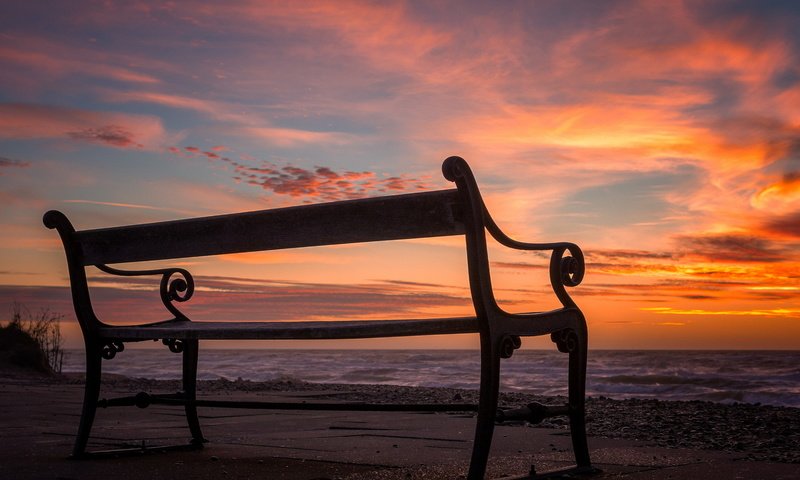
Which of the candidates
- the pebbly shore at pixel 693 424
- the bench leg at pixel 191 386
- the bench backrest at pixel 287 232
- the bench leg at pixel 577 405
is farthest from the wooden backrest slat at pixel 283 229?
the pebbly shore at pixel 693 424

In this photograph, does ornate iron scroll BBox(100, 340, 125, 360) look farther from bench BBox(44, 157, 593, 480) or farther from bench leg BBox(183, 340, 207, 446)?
bench leg BBox(183, 340, 207, 446)

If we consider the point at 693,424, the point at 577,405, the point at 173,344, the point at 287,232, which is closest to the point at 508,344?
the point at 577,405

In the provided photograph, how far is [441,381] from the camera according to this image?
2183cm

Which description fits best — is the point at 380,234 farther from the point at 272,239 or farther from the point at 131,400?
the point at 131,400

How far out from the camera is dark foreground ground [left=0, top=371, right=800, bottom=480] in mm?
3475

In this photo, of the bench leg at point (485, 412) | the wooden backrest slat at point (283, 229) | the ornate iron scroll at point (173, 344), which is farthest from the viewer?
the ornate iron scroll at point (173, 344)

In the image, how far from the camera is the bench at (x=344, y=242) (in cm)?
283

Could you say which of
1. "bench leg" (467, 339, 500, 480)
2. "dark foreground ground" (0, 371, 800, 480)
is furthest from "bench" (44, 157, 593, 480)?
"dark foreground ground" (0, 371, 800, 480)

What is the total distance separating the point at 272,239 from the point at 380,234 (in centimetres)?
66

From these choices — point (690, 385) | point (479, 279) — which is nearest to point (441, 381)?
point (690, 385)

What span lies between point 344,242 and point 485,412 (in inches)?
39.3

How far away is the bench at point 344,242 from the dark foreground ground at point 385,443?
1.00ft

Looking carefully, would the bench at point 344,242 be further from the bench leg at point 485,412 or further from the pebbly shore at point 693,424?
the pebbly shore at point 693,424

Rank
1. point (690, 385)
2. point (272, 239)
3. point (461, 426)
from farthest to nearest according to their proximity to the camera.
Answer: point (690, 385) → point (461, 426) → point (272, 239)
